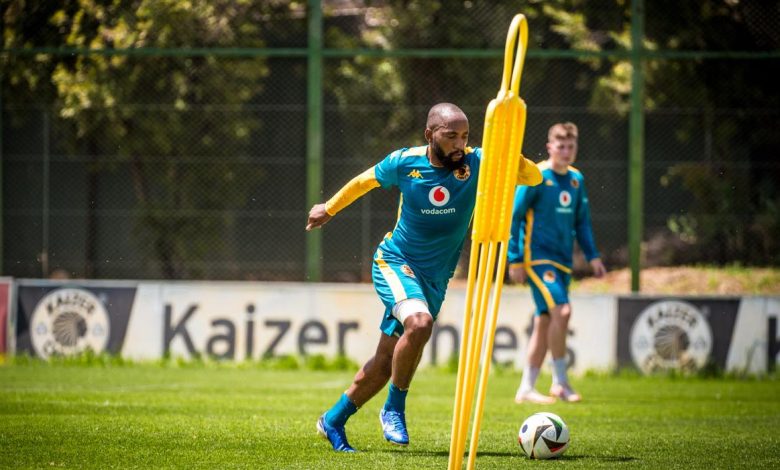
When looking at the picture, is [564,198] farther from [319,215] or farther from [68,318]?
[68,318]

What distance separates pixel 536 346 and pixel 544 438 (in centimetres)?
359

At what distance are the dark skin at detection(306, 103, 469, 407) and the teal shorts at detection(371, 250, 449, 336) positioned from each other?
0.37 feet

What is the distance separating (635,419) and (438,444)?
2.31 m

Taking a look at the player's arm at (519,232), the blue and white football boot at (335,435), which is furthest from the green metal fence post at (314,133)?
the blue and white football boot at (335,435)

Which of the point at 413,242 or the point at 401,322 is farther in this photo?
the point at 413,242

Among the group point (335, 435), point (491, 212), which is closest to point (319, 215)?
point (335, 435)

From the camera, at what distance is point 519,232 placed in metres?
10.2

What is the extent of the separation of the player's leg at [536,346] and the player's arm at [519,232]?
0.11 m

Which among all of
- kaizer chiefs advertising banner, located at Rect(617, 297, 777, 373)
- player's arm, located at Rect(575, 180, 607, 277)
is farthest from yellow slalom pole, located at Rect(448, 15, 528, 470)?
kaizer chiefs advertising banner, located at Rect(617, 297, 777, 373)

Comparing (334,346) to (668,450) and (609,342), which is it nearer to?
(609,342)

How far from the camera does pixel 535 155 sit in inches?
569

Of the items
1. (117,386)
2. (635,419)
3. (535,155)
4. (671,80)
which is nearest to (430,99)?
(535,155)

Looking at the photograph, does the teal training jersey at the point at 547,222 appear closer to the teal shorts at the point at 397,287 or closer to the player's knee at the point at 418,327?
the teal shorts at the point at 397,287

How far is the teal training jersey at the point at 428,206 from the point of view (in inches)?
263
